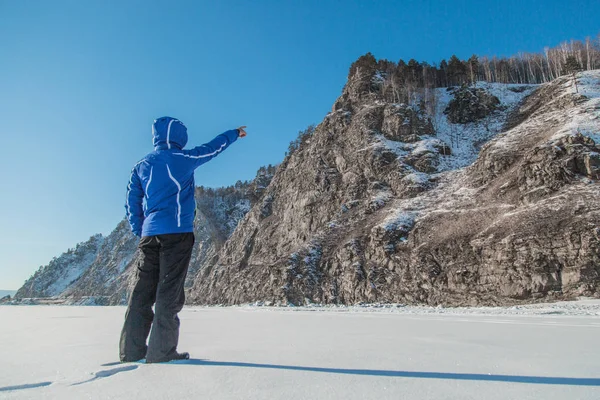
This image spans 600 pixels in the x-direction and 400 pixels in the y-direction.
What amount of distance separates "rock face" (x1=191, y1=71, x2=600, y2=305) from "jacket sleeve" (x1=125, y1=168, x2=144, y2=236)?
2024 centimetres

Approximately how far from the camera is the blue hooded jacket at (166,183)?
2682 mm

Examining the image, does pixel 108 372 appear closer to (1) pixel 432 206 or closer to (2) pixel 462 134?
(1) pixel 432 206

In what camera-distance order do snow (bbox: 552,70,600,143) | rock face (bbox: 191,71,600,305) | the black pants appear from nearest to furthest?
the black pants < rock face (bbox: 191,71,600,305) < snow (bbox: 552,70,600,143)

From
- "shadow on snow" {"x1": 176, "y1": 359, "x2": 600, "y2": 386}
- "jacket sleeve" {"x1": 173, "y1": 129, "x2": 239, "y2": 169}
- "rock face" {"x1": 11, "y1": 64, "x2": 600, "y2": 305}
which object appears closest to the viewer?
"shadow on snow" {"x1": 176, "y1": 359, "x2": 600, "y2": 386}

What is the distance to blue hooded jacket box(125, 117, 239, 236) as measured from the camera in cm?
268

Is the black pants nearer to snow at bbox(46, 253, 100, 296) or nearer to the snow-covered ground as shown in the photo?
the snow-covered ground

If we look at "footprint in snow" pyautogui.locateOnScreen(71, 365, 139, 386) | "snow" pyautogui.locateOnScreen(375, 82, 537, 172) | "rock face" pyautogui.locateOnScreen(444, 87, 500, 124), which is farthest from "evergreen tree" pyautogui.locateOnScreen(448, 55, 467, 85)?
"footprint in snow" pyautogui.locateOnScreen(71, 365, 139, 386)

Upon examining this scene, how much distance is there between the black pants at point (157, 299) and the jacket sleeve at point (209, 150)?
27.7 inches

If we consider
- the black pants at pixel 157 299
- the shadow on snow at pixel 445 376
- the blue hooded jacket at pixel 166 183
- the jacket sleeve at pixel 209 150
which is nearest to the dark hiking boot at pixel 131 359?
the black pants at pixel 157 299

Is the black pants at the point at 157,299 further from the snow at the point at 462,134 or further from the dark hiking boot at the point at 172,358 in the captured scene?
the snow at the point at 462,134

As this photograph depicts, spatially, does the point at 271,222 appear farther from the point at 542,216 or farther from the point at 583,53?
the point at 583,53

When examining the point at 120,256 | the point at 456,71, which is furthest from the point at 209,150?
the point at 120,256

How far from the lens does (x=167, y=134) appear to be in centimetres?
299

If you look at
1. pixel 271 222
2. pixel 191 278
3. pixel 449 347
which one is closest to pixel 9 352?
pixel 449 347
